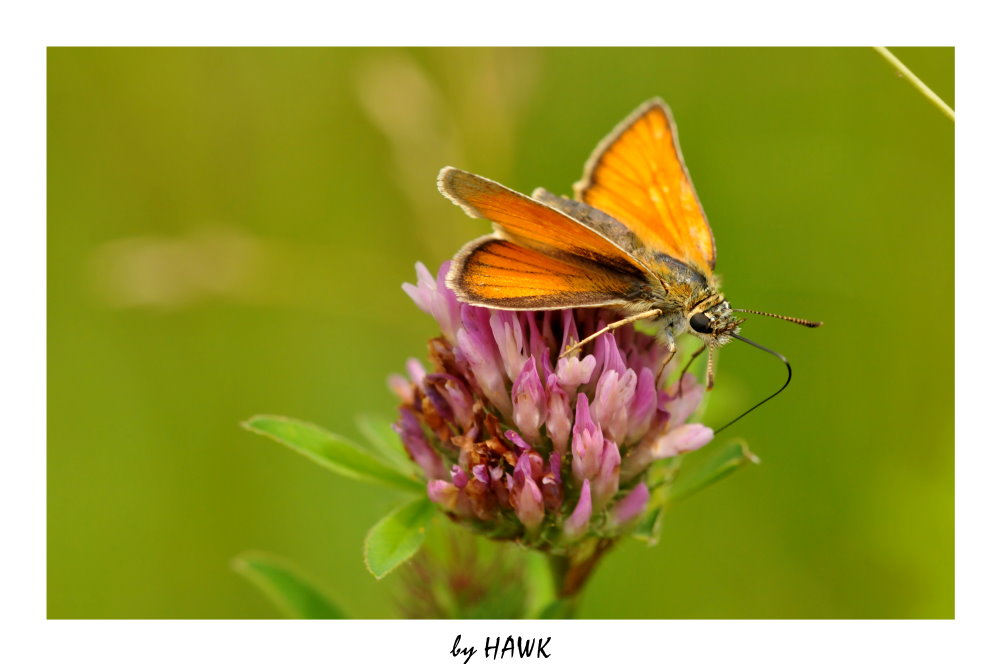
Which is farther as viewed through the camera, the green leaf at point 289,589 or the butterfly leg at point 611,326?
the green leaf at point 289,589

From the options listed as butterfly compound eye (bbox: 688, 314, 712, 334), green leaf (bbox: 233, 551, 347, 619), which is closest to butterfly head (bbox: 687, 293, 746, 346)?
butterfly compound eye (bbox: 688, 314, 712, 334)

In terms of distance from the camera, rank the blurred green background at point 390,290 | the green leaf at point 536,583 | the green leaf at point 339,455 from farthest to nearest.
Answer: the blurred green background at point 390,290, the green leaf at point 536,583, the green leaf at point 339,455

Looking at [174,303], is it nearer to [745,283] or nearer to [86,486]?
[86,486]

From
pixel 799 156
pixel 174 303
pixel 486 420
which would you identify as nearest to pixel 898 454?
pixel 799 156

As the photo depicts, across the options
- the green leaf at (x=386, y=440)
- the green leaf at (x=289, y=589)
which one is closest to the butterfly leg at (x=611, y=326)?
the green leaf at (x=386, y=440)

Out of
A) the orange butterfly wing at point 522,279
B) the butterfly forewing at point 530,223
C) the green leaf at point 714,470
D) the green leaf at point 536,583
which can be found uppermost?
the butterfly forewing at point 530,223

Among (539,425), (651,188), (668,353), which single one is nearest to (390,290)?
(651,188)

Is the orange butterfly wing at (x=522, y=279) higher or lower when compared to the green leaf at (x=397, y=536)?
higher

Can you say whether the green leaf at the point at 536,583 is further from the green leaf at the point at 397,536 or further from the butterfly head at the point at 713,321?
the butterfly head at the point at 713,321
